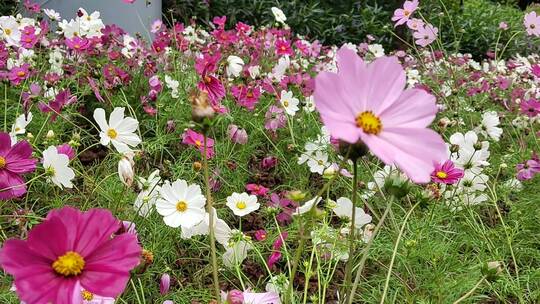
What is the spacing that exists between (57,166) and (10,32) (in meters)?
1.17

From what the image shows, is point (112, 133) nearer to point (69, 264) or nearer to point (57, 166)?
point (57, 166)

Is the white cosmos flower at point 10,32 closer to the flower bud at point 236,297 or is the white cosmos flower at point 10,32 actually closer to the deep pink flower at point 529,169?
the flower bud at point 236,297

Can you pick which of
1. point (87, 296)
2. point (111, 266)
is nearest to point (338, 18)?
point (87, 296)

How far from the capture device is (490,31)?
548 centimetres

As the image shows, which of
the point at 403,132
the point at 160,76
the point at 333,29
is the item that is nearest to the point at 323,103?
the point at 403,132

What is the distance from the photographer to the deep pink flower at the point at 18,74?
1742mm

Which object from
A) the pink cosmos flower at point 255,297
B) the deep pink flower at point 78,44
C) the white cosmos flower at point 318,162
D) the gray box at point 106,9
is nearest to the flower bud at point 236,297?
the pink cosmos flower at point 255,297

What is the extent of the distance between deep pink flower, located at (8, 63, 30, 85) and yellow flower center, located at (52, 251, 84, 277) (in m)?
1.35

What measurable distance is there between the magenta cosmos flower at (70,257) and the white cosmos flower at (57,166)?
538mm

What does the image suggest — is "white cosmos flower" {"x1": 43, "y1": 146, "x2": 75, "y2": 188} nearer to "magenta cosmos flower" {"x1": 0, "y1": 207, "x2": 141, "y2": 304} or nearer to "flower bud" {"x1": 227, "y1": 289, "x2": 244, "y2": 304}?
"flower bud" {"x1": 227, "y1": 289, "x2": 244, "y2": 304}

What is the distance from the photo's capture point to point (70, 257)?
54 cm

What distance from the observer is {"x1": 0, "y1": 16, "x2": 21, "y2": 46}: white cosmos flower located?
200 cm

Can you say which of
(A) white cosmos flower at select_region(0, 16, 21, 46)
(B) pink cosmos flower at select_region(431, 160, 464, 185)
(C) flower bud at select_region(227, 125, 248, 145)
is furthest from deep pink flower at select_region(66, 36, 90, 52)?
(B) pink cosmos flower at select_region(431, 160, 464, 185)

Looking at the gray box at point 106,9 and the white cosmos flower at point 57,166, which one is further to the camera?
the gray box at point 106,9
